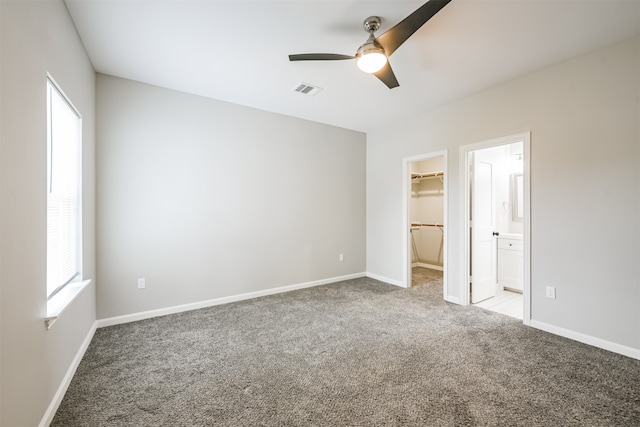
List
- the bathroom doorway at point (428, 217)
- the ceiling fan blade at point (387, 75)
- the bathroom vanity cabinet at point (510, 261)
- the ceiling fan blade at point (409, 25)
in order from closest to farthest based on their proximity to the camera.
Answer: the ceiling fan blade at point (409, 25) < the ceiling fan blade at point (387, 75) < the bathroom vanity cabinet at point (510, 261) < the bathroom doorway at point (428, 217)

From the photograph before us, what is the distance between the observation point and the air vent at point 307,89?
3273 millimetres

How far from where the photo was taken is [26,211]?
145cm

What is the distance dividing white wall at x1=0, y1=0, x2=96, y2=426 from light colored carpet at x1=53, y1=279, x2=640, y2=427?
0.40m

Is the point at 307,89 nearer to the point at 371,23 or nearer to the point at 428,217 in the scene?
the point at 371,23

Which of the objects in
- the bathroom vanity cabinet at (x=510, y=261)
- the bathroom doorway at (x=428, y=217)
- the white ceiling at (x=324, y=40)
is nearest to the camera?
the white ceiling at (x=324, y=40)

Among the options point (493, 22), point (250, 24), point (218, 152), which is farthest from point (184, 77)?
point (493, 22)

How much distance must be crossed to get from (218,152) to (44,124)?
206 cm

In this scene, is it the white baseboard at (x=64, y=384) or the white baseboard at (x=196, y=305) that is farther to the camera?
the white baseboard at (x=196, y=305)

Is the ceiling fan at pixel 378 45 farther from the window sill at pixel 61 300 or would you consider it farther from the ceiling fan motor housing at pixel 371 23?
the window sill at pixel 61 300

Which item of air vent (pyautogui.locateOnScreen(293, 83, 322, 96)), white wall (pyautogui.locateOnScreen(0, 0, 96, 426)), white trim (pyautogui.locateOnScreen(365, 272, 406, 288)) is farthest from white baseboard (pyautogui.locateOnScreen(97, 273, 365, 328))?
air vent (pyautogui.locateOnScreen(293, 83, 322, 96))

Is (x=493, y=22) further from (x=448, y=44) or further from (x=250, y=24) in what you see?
(x=250, y=24)

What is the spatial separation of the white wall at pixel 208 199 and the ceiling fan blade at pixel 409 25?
2409mm

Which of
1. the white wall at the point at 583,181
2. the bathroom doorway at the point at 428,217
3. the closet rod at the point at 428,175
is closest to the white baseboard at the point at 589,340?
the white wall at the point at 583,181

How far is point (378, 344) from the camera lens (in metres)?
2.64
